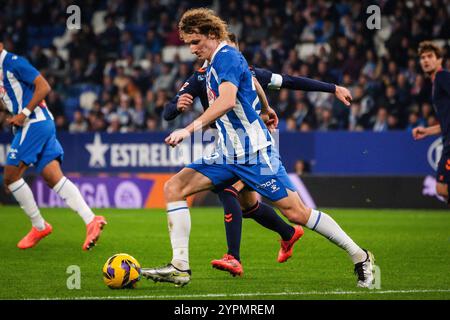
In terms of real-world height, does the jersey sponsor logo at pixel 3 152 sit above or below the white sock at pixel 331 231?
below

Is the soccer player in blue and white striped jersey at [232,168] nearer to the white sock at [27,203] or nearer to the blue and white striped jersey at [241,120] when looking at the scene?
the blue and white striped jersey at [241,120]

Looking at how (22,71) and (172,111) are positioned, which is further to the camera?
(22,71)

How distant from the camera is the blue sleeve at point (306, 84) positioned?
7555 mm

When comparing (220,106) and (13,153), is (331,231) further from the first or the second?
(13,153)

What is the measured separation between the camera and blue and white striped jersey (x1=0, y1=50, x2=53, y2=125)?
9.81 m

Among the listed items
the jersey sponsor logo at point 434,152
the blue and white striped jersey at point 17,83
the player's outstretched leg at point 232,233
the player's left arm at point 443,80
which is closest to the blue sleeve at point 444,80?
the player's left arm at point 443,80

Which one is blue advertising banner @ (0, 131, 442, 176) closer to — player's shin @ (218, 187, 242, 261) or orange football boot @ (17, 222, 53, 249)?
orange football boot @ (17, 222, 53, 249)

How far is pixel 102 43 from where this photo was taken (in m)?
23.1

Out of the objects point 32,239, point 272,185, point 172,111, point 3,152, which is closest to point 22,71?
point 32,239

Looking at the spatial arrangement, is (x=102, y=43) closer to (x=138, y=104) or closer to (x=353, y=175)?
(x=138, y=104)

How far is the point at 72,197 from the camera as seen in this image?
966 centimetres

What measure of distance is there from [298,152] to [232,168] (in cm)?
1076

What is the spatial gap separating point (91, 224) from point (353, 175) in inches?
322

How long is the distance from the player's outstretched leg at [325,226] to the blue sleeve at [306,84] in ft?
3.86
